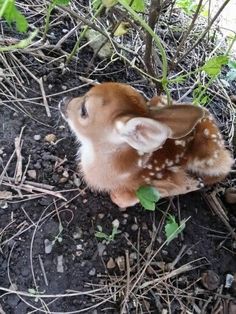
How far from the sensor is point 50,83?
105 inches

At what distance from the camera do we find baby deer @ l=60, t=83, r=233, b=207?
2.20m

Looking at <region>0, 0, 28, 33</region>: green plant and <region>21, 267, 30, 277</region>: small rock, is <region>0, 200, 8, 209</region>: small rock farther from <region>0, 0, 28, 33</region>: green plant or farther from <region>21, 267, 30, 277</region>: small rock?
<region>0, 0, 28, 33</region>: green plant

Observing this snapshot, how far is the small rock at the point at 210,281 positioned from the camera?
2.36 meters

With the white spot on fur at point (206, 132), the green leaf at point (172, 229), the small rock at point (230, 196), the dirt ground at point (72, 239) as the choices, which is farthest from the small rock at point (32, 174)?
the small rock at point (230, 196)

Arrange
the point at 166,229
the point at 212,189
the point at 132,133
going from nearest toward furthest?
the point at 132,133, the point at 166,229, the point at 212,189

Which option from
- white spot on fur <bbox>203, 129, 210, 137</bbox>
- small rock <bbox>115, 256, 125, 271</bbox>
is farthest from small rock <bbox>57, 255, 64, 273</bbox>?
white spot on fur <bbox>203, 129, 210, 137</bbox>

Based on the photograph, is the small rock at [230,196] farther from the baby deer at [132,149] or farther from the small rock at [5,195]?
the small rock at [5,195]

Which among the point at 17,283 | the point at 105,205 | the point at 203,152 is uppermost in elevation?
the point at 203,152

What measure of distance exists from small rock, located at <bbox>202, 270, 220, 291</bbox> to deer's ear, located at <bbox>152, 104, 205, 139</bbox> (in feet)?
2.18

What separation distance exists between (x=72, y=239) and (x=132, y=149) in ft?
1.43

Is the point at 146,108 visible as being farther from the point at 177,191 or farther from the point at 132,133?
the point at 177,191

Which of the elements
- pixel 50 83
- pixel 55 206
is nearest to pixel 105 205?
pixel 55 206

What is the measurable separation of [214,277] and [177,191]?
1.27 feet

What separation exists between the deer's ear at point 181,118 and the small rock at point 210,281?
66cm
